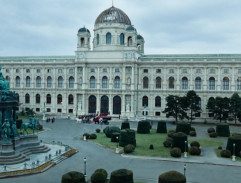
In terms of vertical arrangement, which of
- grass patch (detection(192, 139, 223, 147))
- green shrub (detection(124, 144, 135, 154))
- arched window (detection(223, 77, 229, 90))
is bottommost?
grass patch (detection(192, 139, 223, 147))

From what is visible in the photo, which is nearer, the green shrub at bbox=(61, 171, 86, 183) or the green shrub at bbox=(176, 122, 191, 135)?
the green shrub at bbox=(61, 171, 86, 183)

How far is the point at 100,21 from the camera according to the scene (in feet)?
284

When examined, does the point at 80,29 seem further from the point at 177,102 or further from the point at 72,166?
the point at 72,166

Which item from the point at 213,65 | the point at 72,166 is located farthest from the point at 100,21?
the point at 72,166

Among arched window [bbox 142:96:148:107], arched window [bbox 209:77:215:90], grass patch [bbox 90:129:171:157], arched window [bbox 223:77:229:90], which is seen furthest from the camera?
arched window [bbox 142:96:148:107]

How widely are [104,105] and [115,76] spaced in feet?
27.0

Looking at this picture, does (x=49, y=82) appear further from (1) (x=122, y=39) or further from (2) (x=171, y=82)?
(2) (x=171, y=82)

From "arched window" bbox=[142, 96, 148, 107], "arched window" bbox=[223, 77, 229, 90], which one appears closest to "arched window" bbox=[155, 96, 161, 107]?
"arched window" bbox=[142, 96, 148, 107]

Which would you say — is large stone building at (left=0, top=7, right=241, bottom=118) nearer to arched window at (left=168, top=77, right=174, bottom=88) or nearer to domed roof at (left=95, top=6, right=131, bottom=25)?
domed roof at (left=95, top=6, right=131, bottom=25)

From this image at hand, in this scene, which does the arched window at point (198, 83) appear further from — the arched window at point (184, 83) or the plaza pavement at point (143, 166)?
the plaza pavement at point (143, 166)

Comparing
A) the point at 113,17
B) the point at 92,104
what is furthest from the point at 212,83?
the point at 113,17

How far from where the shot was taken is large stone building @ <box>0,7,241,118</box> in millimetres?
77688

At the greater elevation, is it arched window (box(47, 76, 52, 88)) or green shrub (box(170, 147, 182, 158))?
arched window (box(47, 76, 52, 88))

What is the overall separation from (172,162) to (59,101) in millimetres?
56438
